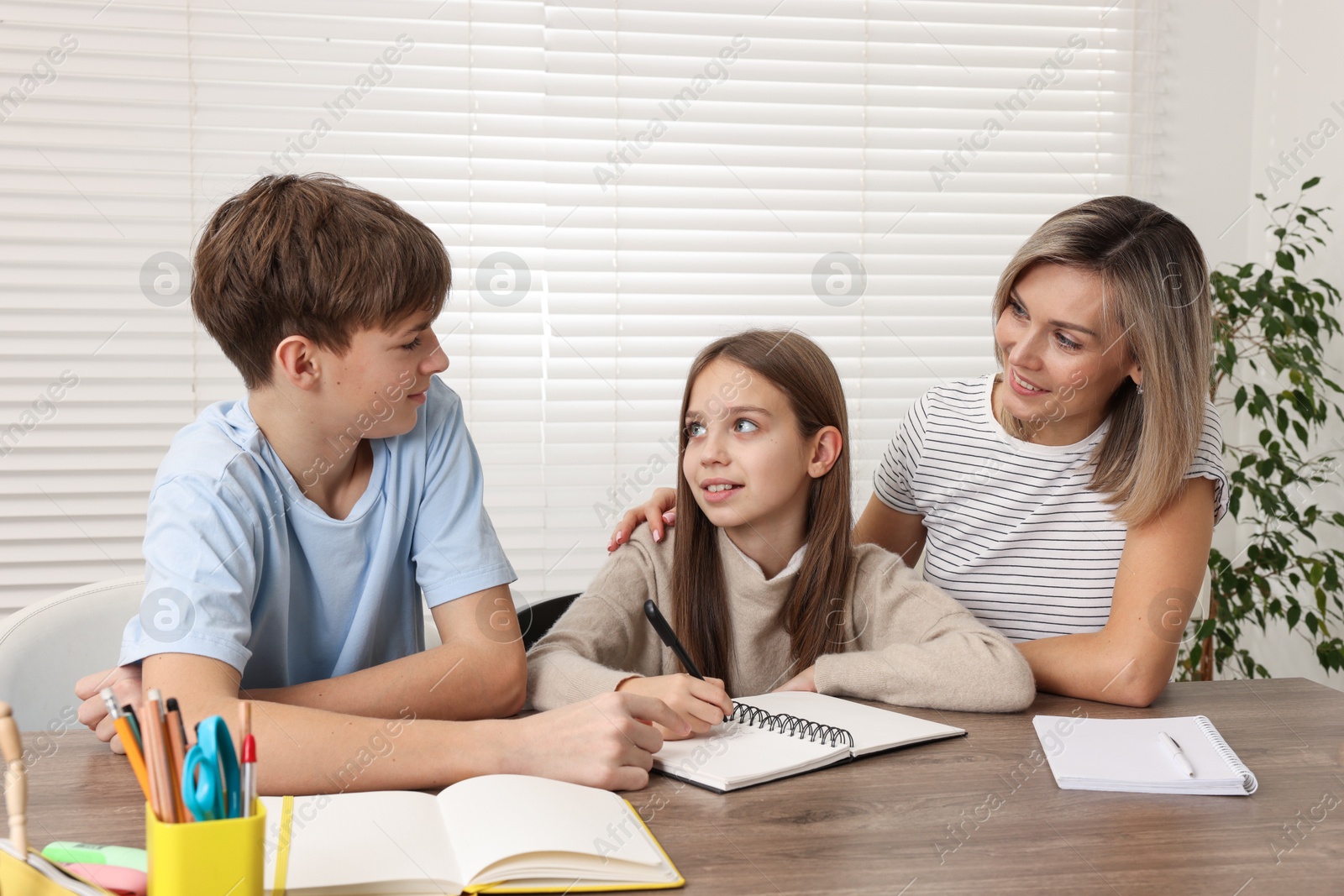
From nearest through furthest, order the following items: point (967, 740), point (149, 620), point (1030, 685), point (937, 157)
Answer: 1. point (149, 620)
2. point (967, 740)
3. point (1030, 685)
4. point (937, 157)

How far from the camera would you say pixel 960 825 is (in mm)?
898

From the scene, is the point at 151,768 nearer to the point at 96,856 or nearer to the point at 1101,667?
the point at 96,856

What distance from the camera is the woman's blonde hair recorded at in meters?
1.42

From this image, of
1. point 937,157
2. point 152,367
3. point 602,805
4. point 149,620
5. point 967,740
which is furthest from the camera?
point 937,157

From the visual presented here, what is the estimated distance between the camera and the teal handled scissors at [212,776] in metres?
0.62

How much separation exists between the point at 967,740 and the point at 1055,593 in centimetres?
52

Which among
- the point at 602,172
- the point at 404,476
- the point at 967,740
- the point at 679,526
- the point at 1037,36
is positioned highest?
the point at 1037,36

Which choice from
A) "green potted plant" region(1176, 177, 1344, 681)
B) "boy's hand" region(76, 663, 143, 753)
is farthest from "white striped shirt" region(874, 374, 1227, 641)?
"boy's hand" region(76, 663, 143, 753)

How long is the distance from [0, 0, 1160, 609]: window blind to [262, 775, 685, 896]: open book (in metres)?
1.84

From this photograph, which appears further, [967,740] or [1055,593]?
[1055,593]

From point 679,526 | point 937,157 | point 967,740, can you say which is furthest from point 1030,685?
point 937,157

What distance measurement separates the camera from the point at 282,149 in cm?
256

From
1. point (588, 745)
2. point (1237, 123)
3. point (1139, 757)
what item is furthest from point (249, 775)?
point (1237, 123)

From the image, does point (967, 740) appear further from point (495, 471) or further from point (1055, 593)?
point (495, 471)
